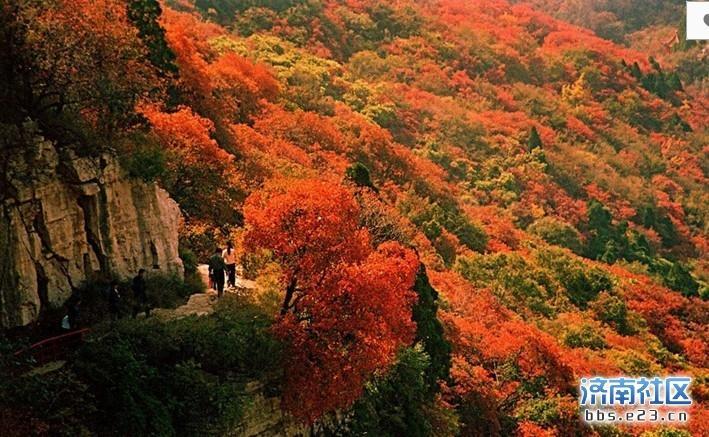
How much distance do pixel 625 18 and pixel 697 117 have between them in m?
51.6

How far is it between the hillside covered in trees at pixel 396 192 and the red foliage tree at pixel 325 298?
0.06 meters

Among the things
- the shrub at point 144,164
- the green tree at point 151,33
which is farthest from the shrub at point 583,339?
the shrub at point 144,164

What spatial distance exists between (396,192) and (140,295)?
3001 centimetres

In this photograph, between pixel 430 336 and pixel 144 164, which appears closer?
pixel 144 164

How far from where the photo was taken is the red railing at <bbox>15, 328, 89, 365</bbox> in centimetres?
1565

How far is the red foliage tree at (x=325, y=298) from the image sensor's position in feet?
59.4

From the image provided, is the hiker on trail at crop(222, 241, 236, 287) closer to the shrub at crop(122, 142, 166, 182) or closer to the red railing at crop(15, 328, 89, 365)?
the shrub at crop(122, 142, 166, 182)

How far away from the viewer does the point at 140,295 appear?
734 inches

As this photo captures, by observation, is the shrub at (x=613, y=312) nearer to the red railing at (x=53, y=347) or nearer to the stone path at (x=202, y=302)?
the stone path at (x=202, y=302)

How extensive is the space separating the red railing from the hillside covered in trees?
97 cm

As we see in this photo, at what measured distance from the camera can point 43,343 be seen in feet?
52.3

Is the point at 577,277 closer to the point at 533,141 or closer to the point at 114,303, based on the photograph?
the point at 533,141

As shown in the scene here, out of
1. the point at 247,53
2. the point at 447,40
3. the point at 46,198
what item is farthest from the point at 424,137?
the point at 46,198

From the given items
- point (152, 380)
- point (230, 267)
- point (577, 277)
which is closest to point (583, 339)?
point (577, 277)
